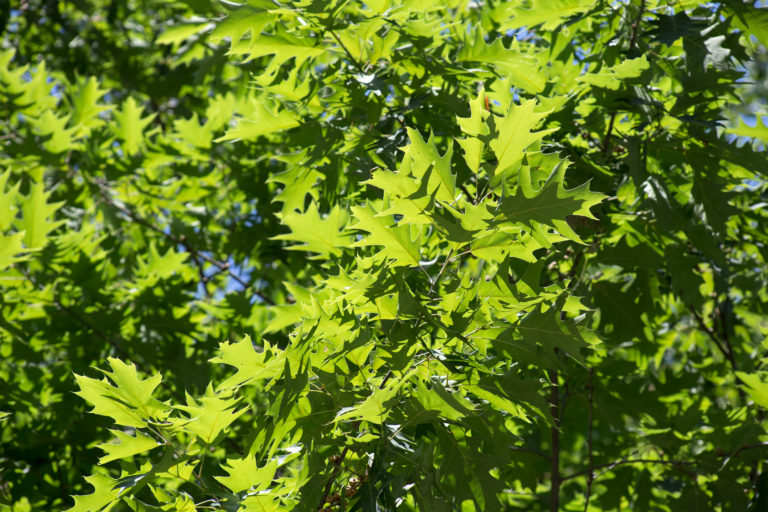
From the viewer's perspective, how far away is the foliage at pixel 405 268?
158cm

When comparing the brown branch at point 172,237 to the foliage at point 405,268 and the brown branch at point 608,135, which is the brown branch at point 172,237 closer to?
the foliage at point 405,268

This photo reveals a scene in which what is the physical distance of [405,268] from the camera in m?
1.65

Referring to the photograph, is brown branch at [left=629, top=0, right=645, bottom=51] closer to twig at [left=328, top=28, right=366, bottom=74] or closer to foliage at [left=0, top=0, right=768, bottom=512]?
foliage at [left=0, top=0, right=768, bottom=512]

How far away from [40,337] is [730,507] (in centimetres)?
285

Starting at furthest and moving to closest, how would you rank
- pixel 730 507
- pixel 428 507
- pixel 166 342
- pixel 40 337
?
1. pixel 166 342
2. pixel 40 337
3. pixel 730 507
4. pixel 428 507

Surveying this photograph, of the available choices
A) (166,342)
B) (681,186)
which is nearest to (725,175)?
(681,186)

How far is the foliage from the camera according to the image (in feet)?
5.19

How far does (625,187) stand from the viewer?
2.47m

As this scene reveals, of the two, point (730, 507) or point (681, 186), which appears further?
point (681, 186)

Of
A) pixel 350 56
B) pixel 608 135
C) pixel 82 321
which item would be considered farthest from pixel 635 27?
pixel 82 321

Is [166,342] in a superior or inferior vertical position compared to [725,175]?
inferior

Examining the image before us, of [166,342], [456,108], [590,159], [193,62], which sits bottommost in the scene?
[166,342]

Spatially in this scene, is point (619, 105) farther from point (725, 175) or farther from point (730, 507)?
point (730, 507)

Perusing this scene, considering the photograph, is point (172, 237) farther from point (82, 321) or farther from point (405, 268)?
point (405, 268)
